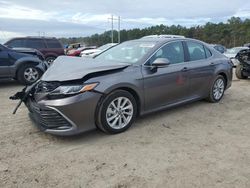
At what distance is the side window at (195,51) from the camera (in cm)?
560

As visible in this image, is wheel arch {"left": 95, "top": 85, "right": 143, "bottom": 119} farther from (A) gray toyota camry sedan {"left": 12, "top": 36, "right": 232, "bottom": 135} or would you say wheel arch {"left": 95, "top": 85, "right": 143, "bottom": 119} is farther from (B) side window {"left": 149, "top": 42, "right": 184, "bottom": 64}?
(B) side window {"left": 149, "top": 42, "right": 184, "bottom": 64}

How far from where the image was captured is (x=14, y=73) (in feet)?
28.0

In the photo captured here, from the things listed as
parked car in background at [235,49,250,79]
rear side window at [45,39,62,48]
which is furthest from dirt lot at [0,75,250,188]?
rear side window at [45,39,62,48]

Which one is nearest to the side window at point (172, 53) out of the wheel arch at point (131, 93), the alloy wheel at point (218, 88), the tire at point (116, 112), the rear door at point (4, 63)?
the wheel arch at point (131, 93)

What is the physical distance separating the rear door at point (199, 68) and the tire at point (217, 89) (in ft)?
0.73

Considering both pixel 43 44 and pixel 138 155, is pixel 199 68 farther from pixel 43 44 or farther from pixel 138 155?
pixel 43 44

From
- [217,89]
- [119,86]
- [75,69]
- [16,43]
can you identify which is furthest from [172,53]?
[16,43]

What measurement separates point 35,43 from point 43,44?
1.28ft

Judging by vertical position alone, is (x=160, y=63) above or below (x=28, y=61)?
above

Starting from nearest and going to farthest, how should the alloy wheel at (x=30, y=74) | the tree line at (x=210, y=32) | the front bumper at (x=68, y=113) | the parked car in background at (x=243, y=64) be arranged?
the front bumper at (x=68, y=113) → the alloy wheel at (x=30, y=74) → the parked car in background at (x=243, y=64) → the tree line at (x=210, y=32)

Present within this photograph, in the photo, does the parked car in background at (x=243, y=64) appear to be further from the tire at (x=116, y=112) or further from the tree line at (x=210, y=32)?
the tree line at (x=210, y=32)

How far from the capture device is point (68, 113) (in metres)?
3.80

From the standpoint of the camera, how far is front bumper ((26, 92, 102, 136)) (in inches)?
150

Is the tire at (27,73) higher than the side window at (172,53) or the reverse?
the reverse
